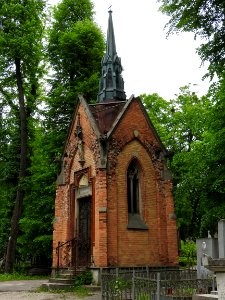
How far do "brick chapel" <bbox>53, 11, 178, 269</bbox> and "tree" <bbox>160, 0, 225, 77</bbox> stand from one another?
6.28m

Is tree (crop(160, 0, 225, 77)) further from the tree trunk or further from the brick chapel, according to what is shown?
the tree trunk

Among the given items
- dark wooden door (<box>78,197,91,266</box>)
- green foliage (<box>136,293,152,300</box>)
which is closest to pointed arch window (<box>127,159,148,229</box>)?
dark wooden door (<box>78,197,91,266</box>)

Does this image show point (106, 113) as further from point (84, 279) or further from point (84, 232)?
point (84, 279)

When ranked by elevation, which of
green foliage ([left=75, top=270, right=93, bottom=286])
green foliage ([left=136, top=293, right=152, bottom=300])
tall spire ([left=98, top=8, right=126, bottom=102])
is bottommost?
green foliage ([left=75, top=270, right=93, bottom=286])

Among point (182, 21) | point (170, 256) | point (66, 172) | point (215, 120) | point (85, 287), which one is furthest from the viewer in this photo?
point (66, 172)

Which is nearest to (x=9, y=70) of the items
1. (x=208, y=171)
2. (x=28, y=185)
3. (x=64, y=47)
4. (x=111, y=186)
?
(x=64, y=47)

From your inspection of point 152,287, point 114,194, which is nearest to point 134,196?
Answer: point 114,194

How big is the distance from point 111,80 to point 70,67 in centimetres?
541

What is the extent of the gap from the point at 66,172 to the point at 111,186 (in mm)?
3463

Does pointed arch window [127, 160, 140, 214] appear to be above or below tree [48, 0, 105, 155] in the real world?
below

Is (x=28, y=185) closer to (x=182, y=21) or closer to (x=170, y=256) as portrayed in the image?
(x=170, y=256)

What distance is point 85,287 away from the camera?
14.1 meters

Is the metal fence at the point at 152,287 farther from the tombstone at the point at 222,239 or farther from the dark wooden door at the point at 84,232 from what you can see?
the dark wooden door at the point at 84,232

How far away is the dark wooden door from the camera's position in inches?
649
